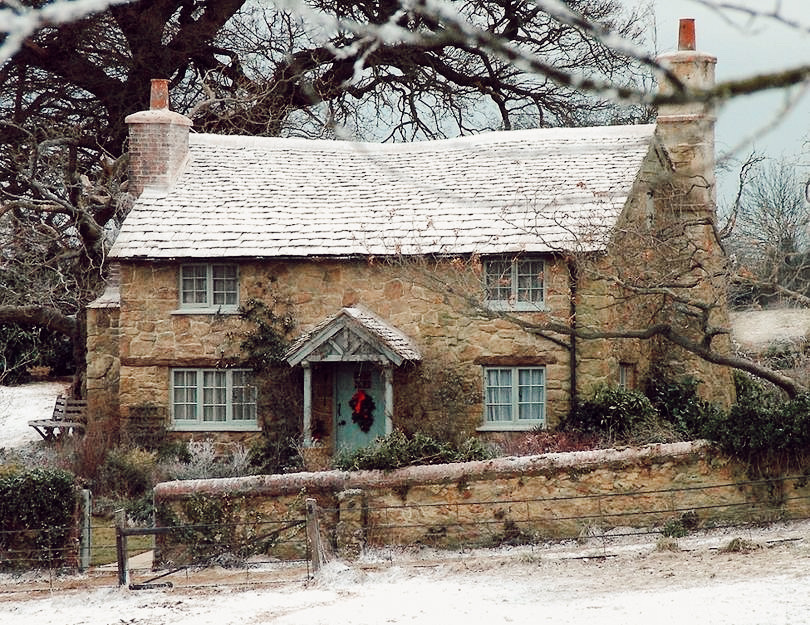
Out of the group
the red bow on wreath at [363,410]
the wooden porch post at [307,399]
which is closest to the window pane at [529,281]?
the red bow on wreath at [363,410]

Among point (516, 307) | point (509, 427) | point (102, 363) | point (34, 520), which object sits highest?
point (516, 307)

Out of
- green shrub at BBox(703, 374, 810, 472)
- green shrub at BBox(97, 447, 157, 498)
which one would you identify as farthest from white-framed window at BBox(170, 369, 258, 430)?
green shrub at BBox(703, 374, 810, 472)

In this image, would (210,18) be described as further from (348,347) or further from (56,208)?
(348,347)

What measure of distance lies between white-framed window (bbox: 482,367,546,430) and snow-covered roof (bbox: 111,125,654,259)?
2.28 meters

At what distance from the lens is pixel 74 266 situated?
31.5 metres

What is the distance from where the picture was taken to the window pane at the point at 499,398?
22438mm

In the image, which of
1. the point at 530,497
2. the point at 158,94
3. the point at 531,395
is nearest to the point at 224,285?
the point at 158,94

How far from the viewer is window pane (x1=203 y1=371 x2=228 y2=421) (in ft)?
76.6

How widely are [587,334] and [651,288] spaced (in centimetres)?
175

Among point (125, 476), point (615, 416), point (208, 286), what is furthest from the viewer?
point (208, 286)

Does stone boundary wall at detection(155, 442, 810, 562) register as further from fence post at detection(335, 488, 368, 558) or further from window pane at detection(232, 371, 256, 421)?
window pane at detection(232, 371, 256, 421)

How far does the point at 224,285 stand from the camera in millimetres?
23625

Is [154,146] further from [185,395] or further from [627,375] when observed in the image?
[627,375]

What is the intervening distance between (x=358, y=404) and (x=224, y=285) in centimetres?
343
